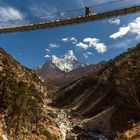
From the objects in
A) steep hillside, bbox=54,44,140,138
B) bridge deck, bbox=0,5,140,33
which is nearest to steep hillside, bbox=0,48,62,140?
steep hillside, bbox=54,44,140,138

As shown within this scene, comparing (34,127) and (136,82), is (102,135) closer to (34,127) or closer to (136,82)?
(136,82)

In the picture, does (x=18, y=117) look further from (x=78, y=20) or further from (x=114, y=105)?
(x=114, y=105)

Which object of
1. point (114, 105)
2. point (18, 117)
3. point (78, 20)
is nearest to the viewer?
point (78, 20)

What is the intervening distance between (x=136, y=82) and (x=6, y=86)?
32.4m

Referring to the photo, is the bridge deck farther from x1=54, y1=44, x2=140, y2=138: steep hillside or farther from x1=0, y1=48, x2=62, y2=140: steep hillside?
x1=0, y1=48, x2=62, y2=140: steep hillside

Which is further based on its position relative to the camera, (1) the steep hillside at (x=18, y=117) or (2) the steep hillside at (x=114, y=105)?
(2) the steep hillside at (x=114, y=105)

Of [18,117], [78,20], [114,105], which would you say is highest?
[114,105]

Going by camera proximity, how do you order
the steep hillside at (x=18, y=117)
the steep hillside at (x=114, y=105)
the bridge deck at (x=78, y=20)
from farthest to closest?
1. the steep hillside at (x=114, y=105)
2. the steep hillside at (x=18, y=117)
3. the bridge deck at (x=78, y=20)

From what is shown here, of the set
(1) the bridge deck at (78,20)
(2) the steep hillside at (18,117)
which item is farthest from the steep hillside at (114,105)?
(2) the steep hillside at (18,117)

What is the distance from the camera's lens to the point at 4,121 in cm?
6650

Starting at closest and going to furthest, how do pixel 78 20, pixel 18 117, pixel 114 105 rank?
pixel 78 20, pixel 18 117, pixel 114 105

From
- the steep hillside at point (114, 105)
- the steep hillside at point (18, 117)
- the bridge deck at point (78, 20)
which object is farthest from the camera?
the steep hillside at point (114, 105)

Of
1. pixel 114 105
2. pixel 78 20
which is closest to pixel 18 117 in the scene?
pixel 78 20

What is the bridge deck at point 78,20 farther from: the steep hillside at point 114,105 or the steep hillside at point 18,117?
the steep hillside at point 18,117
